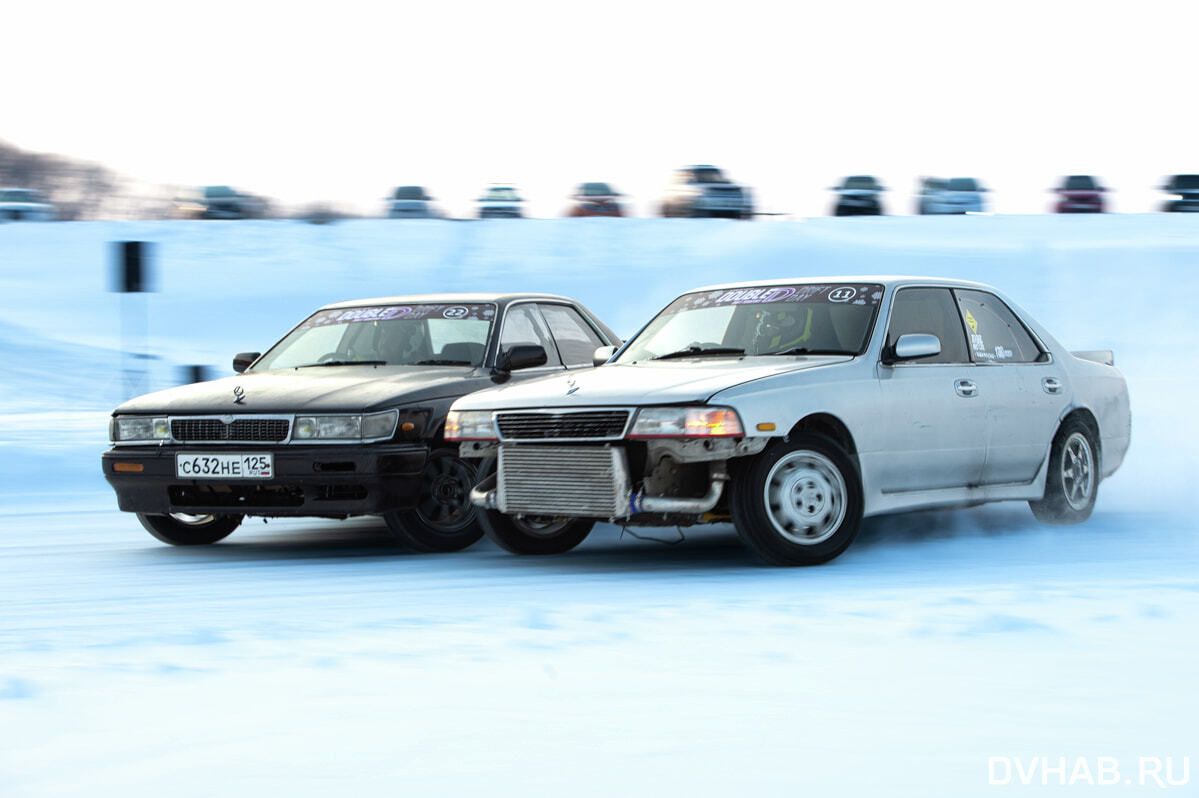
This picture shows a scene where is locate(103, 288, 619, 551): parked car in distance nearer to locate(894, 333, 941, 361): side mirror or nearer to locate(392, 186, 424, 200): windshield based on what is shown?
locate(894, 333, 941, 361): side mirror

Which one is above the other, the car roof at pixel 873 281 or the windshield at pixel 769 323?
the car roof at pixel 873 281

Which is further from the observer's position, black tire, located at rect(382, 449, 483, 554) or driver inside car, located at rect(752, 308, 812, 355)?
black tire, located at rect(382, 449, 483, 554)

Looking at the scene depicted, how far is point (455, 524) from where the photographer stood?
790 cm

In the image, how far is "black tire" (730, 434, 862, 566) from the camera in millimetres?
6805

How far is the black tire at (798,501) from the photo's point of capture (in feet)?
Result: 22.3

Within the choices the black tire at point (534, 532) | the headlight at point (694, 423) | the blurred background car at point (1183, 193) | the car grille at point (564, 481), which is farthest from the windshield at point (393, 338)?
the blurred background car at point (1183, 193)

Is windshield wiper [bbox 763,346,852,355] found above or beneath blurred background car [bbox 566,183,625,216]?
beneath

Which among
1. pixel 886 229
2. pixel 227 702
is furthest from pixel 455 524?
pixel 886 229

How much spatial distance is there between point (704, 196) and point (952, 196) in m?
5.72

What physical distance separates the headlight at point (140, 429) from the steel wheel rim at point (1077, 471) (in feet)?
16.0

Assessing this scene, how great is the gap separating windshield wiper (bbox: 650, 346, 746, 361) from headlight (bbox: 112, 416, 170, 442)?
2.60 meters

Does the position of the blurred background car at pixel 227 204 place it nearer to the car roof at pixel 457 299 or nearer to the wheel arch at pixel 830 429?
the car roof at pixel 457 299

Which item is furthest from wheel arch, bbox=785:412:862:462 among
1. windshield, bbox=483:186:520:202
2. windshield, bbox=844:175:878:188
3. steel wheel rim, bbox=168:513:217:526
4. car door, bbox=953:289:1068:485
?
windshield, bbox=844:175:878:188

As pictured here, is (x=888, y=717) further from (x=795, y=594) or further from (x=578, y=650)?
(x=795, y=594)
